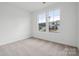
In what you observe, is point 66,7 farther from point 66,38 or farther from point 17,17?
point 17,17

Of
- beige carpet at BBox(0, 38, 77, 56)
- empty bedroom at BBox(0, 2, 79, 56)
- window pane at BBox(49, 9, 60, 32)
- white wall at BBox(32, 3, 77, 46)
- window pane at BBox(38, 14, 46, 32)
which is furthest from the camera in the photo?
window pane at BBox(38, 14, 46, 32)

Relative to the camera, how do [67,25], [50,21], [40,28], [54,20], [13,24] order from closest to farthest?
[67,25], [54,20], [50,21], [13,24], [40,28]

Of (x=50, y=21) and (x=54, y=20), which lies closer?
(x=54, y=20)

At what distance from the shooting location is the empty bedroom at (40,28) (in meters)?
2.94

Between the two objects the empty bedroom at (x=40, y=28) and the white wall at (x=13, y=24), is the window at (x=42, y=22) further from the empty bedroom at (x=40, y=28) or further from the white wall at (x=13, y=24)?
the white wall at (x=13, y=24)

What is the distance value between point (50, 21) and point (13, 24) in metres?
2.38

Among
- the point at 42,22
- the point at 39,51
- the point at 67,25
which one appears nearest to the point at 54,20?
the point at 67,25

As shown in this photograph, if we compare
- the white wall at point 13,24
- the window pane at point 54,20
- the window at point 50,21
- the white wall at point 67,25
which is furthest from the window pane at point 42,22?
the white wall at point 67,25

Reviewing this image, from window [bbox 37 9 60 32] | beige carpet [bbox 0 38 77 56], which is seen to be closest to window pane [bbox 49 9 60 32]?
window [bbox 37 9 60 32]

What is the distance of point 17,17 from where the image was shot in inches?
181

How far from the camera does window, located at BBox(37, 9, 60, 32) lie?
12.7ft

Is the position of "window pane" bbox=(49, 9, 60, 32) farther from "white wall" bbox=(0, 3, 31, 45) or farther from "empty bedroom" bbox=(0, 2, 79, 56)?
"white wall" bbox=(0, 3, 31, 45)

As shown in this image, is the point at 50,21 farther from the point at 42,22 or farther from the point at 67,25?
the point at 67,25

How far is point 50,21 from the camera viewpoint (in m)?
4.23
